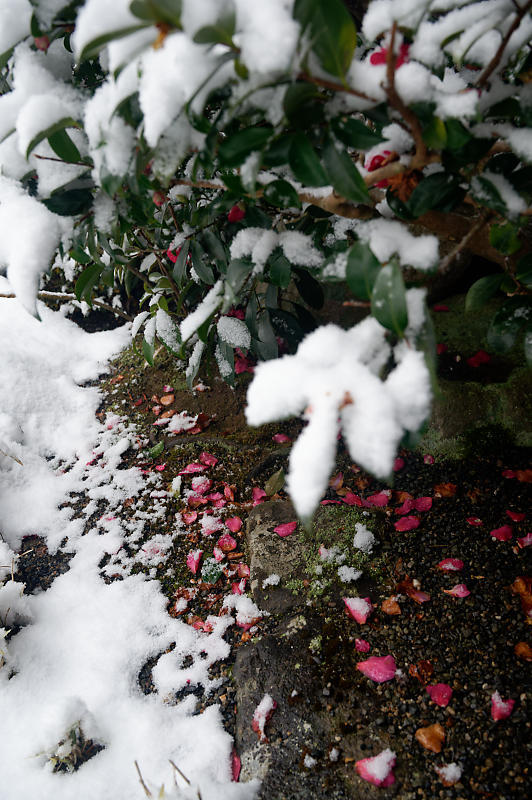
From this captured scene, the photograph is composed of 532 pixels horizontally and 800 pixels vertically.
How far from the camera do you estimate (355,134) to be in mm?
586

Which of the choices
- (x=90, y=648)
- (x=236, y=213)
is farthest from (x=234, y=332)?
(x=90, y=648)

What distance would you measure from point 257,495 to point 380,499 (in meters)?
0.41

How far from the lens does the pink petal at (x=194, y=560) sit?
138cm

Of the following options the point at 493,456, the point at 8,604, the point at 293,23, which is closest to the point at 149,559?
the point at 8,604

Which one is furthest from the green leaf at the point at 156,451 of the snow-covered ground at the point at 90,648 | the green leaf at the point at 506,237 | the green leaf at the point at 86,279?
the green leaf at the point at 506,237

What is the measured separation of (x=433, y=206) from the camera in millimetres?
702

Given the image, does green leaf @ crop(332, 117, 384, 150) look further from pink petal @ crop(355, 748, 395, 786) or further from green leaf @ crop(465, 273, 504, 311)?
pink petal @ crop(355, 748, 395, 786)

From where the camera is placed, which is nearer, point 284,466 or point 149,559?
point 149,559

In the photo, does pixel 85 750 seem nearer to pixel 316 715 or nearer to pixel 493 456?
pixel 316 715

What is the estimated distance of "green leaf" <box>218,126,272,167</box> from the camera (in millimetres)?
582

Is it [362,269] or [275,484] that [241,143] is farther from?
[275,484]

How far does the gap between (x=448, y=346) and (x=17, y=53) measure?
1491mm

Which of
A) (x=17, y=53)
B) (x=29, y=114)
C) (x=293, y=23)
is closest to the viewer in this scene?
(x=293, y=23)

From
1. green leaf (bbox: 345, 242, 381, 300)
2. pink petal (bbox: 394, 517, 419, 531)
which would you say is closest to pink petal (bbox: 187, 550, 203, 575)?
pink petal (bbox: 394, 517, 419, 531)
